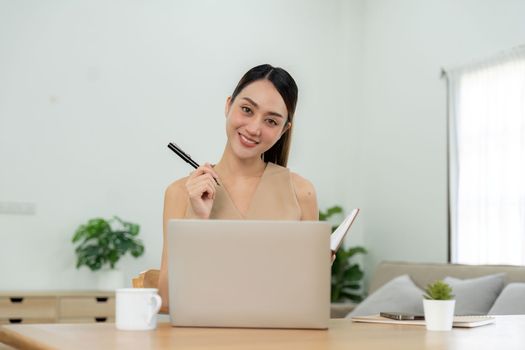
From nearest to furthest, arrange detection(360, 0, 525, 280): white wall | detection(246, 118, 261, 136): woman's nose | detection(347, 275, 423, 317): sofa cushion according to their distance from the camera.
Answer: detection(246, 118, 261, 136): woman's nose < detection(347, 275, 423, 317): sofa cushion < detection(360, 0, 525, 280): white wall

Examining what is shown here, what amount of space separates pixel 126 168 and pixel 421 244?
2259 millimetres

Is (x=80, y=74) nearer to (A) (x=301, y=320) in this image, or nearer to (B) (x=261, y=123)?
(B) (x=261, y=123)

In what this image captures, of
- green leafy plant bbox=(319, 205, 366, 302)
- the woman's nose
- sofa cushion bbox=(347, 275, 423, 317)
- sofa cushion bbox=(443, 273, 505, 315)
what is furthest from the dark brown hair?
green leafy plant bbox=(319, 205, 366, 302)

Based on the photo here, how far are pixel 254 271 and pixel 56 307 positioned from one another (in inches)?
157

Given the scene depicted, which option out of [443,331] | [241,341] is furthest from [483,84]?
[241,341]

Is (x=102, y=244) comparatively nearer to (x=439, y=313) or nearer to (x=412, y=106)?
(x=412, y=106)

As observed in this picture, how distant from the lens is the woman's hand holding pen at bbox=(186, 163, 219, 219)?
196cm

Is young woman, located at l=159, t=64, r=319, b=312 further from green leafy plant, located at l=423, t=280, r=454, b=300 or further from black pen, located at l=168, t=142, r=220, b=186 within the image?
green leafy plant, located at l=423, t=280, r=454, b=300

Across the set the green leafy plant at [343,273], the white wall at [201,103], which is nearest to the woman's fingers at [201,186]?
the white wall at [201,103]

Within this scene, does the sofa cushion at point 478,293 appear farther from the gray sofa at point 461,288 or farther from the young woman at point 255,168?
the young woman at point 255,168

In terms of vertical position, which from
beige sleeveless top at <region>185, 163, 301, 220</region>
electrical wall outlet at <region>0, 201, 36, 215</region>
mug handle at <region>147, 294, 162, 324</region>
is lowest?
mug handle at <region>147, 294, 162, 324</region>

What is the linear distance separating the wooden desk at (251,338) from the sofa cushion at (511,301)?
2483 mm

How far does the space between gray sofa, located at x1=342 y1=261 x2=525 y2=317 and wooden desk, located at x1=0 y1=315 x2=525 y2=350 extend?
260 centimetres

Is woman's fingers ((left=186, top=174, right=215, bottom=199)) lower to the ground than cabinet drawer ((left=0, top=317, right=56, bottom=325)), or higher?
higher
